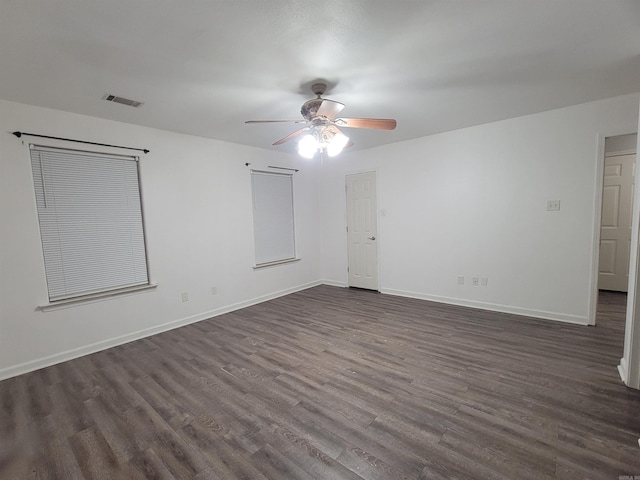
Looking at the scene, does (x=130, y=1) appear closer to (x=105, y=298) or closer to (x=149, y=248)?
(x=149, y=248)

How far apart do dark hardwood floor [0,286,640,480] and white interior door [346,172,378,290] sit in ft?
6.35

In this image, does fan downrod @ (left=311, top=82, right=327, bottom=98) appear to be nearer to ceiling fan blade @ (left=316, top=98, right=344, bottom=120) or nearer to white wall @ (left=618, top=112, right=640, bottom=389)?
ceiling fan blade @ (left=316, top=98, right=344, bottom=120)

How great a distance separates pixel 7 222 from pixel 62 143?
0.91 metres

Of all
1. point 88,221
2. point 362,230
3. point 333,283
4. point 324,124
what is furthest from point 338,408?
point 333,283

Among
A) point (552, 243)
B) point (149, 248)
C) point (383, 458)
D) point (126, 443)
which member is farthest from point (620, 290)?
point (149, 248)

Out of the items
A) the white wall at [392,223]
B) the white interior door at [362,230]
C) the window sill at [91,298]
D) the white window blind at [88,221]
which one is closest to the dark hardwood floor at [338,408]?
the white wall at [392,223]

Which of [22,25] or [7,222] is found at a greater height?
[22,25]

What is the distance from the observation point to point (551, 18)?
1.73 metres

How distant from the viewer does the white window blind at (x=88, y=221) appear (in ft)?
9.35


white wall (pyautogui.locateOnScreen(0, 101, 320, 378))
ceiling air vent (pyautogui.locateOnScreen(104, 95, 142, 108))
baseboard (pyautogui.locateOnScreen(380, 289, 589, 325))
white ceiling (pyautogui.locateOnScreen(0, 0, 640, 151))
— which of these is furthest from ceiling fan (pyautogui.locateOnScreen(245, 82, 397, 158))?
baseboard (pyautogui.locateOnScreen(380, 289, 589, 325))

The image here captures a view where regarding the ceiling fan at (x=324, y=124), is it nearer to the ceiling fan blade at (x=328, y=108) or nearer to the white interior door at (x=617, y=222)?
the ceiling fan blade at (x=328, y=108)

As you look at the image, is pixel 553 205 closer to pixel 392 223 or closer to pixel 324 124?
pixel 392 223

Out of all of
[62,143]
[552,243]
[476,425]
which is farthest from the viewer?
[552,243]

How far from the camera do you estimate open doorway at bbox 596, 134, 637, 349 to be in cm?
442
